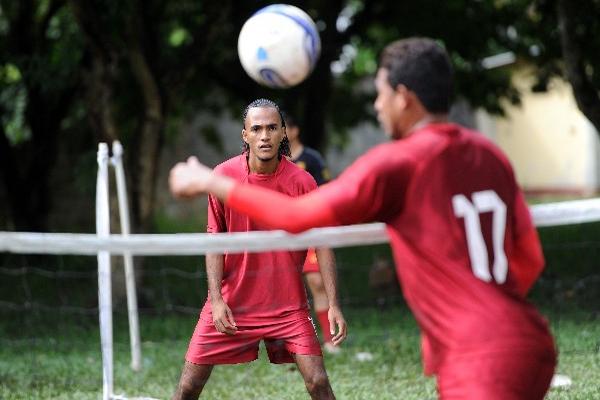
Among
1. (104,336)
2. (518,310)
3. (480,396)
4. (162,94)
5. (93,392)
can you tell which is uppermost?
(162,94)

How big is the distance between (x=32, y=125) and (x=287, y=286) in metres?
12.4

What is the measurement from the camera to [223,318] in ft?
17.9

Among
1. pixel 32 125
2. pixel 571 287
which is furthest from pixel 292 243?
pixel 32 125

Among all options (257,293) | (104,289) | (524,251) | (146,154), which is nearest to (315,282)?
(104,289)

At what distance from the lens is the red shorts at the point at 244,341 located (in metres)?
5.54

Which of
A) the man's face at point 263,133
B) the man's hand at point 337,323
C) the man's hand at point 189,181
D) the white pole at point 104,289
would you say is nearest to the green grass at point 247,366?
the white pole at point 104,289

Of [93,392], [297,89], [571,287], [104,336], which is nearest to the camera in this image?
[104,336]

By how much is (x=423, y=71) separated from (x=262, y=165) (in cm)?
240

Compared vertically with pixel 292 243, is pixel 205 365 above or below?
below

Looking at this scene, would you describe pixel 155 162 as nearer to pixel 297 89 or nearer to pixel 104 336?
pixel 297 89

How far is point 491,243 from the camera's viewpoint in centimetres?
343

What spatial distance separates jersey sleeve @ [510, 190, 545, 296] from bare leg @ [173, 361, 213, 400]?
238 centimetres

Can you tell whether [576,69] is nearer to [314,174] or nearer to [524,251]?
[314,174]

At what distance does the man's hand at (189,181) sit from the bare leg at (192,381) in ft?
7.00
